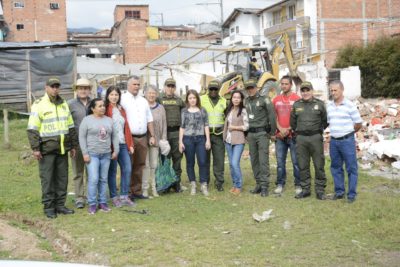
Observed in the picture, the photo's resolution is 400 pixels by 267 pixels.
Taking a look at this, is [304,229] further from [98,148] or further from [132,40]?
[132,40]

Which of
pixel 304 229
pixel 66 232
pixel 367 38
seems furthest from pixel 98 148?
pixel 367 38

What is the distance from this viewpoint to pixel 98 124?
7.29 metres

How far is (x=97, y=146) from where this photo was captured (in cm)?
727

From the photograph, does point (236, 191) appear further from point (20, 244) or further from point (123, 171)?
point (20, 244)

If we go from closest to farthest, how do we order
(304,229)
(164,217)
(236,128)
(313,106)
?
(304,229) → (164,217) → (313,106) → (236,128)

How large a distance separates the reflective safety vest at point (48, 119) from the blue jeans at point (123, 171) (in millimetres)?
965

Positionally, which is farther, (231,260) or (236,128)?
(236,128)

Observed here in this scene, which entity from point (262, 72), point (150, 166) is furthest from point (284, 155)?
point (262, 72)

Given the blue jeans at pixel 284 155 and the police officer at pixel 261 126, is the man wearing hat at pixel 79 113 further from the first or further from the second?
the blue jeans at pixel 284 155

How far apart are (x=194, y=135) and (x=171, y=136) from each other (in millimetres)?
424

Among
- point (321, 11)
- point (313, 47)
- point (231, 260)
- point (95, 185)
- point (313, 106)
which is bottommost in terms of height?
point (231, 260)

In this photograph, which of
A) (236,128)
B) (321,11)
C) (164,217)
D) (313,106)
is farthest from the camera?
(321,11)

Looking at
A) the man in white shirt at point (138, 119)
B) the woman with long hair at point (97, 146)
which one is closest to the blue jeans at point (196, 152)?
the man in white shirt at point (138, 119)

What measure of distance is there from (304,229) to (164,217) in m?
1.98
